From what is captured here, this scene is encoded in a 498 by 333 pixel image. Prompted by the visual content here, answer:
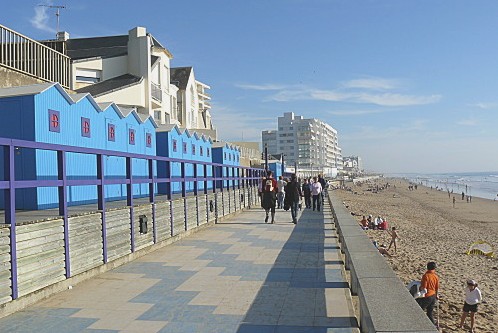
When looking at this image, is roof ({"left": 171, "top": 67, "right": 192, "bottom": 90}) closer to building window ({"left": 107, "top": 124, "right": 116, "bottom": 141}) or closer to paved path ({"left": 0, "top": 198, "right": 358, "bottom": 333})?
building window ({"left": 107, "top": 124, "right": 116, "bottom": 141})

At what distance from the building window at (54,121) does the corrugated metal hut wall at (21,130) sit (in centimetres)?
52

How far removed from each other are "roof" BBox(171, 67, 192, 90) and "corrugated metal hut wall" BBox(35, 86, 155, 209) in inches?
1284

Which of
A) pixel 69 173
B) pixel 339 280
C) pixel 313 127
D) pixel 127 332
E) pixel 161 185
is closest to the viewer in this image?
pixel 127 332

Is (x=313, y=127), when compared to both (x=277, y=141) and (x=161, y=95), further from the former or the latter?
(x=161, y=95)

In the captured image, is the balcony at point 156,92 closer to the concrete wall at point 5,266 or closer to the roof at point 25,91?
the roof at point 25,91

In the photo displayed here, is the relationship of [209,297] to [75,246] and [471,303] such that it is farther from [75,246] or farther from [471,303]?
[471,303]

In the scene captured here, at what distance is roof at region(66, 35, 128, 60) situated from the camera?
112 feet

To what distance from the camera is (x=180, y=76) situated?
48.1 meters

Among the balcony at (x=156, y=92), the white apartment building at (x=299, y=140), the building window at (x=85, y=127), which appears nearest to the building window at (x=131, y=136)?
the building window at (x=85, y=127)

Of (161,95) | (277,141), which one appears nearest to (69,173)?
(161,95)

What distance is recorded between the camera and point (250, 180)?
2253 cm

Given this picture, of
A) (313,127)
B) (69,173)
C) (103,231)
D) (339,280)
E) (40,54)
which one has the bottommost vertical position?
(339,280)

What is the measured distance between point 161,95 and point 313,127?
122m

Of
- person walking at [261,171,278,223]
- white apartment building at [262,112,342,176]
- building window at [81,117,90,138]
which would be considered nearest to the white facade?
person walking at [261,171,278,223]
